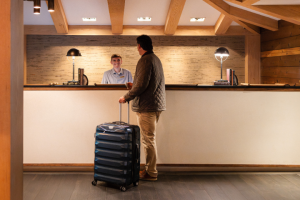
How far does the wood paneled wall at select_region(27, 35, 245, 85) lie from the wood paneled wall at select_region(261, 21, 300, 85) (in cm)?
91

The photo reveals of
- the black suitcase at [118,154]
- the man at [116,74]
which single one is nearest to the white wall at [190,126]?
the black suitcase at [118,154]

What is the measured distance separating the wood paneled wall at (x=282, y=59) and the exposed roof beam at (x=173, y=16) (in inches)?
90.1

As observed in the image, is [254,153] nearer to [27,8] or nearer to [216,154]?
[216,154]

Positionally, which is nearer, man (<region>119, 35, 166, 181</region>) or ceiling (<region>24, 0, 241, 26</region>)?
man (<region>119, 35, 166, 181</region>)

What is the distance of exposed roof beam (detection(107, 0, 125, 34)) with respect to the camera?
570 cm

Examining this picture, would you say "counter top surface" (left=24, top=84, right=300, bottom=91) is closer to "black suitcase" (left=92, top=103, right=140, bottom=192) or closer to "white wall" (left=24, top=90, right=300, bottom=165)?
"white wall" (left=24, top=90, right=300, bottom=165)

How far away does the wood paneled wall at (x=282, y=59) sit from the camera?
5738 mm

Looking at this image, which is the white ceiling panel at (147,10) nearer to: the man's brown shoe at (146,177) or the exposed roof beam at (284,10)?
the exposed roof beam at (284,10)

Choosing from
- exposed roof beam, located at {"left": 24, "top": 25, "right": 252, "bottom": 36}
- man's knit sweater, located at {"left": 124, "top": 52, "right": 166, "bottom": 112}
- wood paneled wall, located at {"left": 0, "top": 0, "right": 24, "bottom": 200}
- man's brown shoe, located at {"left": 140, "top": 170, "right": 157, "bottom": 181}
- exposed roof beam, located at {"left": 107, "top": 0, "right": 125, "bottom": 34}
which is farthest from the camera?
exposed roof beam, located at {"left": 24, "top": 25, "right": 252, "bottom": 36}

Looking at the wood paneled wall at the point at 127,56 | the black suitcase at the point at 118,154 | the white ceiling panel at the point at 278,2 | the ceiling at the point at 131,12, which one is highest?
the ceiling at the point at 131,12

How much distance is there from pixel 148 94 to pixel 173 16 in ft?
12.5

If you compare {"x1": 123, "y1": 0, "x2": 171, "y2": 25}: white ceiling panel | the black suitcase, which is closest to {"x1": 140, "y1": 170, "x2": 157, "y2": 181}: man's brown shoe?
the black suitcase

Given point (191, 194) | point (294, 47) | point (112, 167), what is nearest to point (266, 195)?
point (191, 194)

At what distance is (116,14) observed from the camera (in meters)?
6.20
